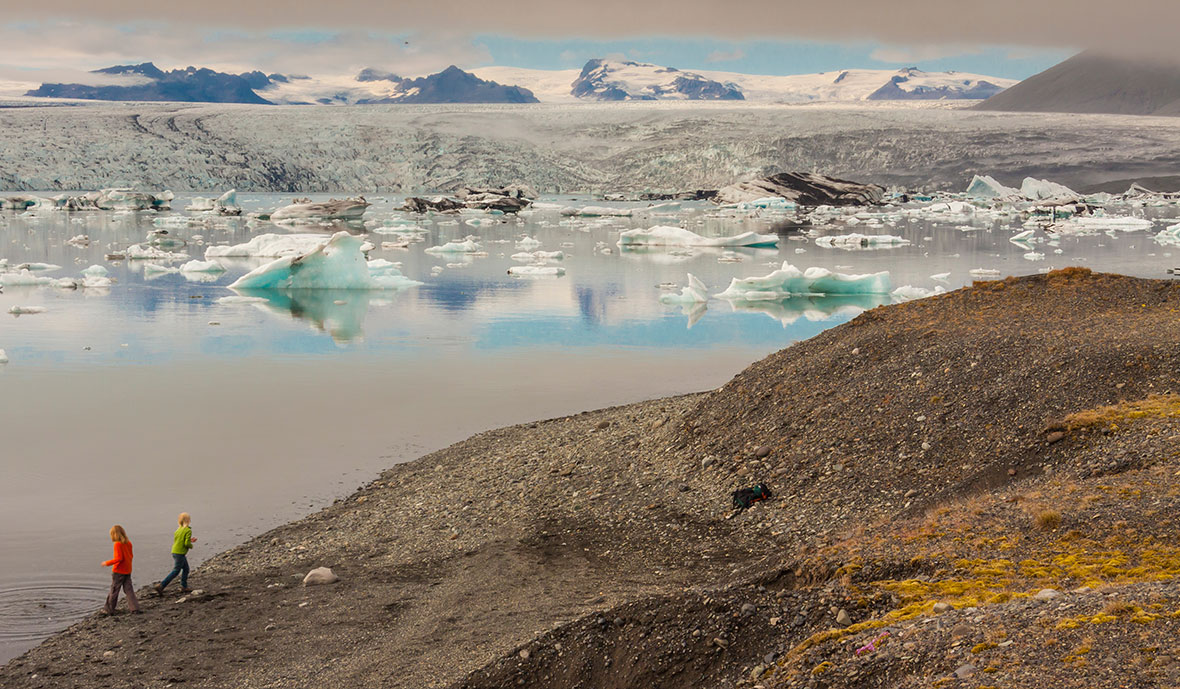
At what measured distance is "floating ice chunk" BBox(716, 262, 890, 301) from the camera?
17.7 metres

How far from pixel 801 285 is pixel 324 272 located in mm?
8799

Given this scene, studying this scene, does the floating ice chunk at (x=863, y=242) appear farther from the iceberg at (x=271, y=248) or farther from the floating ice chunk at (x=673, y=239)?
the iceberg at (x=271, y=248)

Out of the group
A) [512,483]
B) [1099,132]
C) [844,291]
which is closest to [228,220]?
[844,291]

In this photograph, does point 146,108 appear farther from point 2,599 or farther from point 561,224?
point 2,599

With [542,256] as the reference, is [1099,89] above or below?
above

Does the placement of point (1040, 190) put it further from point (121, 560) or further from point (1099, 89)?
point (1099, 89)

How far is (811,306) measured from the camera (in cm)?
1741

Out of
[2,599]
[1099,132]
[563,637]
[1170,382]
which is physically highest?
[1099,132]

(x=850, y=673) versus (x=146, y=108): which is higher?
(x=146, y=108)

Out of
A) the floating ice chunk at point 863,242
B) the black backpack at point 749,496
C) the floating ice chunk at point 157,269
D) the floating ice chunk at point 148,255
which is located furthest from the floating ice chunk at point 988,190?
the black backpack at point 749,496

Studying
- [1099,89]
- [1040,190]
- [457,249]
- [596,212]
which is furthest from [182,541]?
[1099,89]

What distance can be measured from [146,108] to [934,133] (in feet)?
146

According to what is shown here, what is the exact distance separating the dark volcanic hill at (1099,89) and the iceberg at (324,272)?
344 ft

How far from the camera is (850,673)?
3.50m
